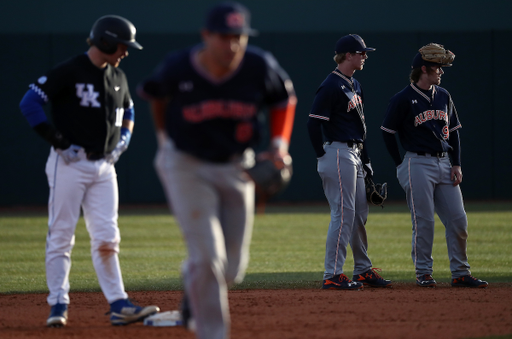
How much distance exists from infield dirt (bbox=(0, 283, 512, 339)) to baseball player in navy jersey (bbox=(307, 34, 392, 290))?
261 millimetres

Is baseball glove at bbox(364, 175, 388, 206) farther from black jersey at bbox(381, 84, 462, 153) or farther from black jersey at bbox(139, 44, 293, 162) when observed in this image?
black jersey at bbox(139, 44, 293, 162)

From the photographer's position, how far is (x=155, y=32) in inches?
691

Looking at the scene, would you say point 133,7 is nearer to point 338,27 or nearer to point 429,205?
point 338,27

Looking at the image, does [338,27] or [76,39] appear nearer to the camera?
[76,39]

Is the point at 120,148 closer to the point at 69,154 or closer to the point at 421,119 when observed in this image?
the point at 69,154

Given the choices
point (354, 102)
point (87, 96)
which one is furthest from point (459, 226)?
point (87, 96)

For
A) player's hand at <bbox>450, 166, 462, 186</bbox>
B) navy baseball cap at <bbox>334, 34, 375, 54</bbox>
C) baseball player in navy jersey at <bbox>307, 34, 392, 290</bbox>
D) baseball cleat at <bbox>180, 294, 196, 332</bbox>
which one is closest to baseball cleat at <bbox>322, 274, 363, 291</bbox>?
baseball player in navy jersey at <bbox>307, 34, 392, 290</bbox>

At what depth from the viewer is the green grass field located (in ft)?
23.5

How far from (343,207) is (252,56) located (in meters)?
2.95

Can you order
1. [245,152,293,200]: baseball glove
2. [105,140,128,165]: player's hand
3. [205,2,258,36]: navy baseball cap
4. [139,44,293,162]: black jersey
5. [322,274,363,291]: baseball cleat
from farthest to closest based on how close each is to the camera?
[322,274,363,291]: baseball cleat < [105,140,128,165]: player's hand < [245,152,293,200]: baseball glove < [139,44,293,162]: black jersey < [205,2,258,36]: navy baseball cap

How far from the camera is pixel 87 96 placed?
186 inches

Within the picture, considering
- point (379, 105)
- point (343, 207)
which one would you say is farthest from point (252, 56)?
point (379, 105)

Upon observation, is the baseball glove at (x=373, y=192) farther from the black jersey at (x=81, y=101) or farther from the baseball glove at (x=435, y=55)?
the black jersey at (x=81, y=101)

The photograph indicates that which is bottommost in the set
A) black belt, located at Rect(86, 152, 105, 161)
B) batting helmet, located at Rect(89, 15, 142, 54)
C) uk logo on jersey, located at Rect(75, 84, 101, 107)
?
black belt, located at Rect(86, 152, 105, 161)
